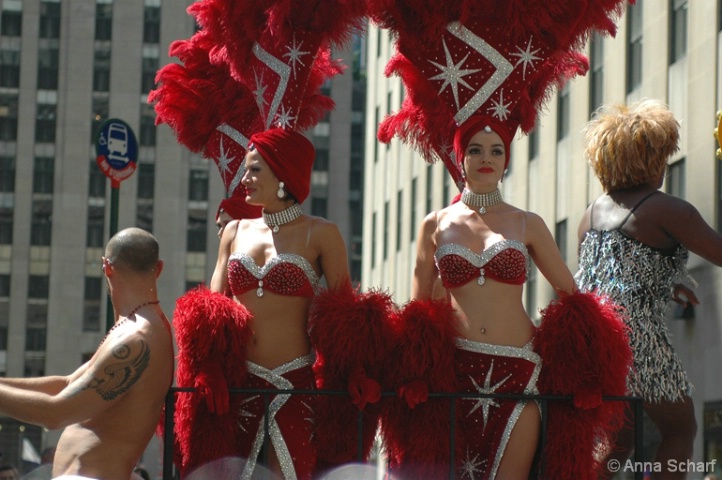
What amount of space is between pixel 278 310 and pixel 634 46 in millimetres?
16281

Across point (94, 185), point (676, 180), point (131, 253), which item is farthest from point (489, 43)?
point (94, 185)

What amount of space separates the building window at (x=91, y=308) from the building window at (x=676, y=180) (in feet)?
143

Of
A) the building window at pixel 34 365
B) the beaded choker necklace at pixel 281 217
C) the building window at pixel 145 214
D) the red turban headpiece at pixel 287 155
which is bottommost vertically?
the building window at pixel 34 365

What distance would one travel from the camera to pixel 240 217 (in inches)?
281

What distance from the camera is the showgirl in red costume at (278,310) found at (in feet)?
18.8

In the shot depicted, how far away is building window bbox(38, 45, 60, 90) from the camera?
61312 millimetres

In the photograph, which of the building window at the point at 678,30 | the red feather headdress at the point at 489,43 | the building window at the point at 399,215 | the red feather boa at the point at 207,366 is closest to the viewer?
the red feather boa at the point at 207,366

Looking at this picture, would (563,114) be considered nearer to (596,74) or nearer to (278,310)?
(596,74)

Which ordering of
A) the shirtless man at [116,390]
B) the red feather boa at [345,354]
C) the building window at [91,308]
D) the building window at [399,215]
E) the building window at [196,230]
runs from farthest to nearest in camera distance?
the building window at [196,230]
the building window at [91,308]
the building window at [399,215]
the red feather boa at [345,354]
the shirtless man at [116,390]

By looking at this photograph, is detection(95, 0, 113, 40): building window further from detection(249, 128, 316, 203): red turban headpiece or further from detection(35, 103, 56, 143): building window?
detection(249, 128, 316, 203): red turban headpiece

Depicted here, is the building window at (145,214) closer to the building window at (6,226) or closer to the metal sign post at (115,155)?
the building window at (6,226)

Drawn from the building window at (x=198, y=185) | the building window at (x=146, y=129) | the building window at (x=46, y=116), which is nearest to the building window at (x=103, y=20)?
the building window at (x=46, y=116)

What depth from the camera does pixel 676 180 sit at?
18859 mm

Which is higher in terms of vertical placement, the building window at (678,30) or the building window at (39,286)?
the building window at (678,30)
